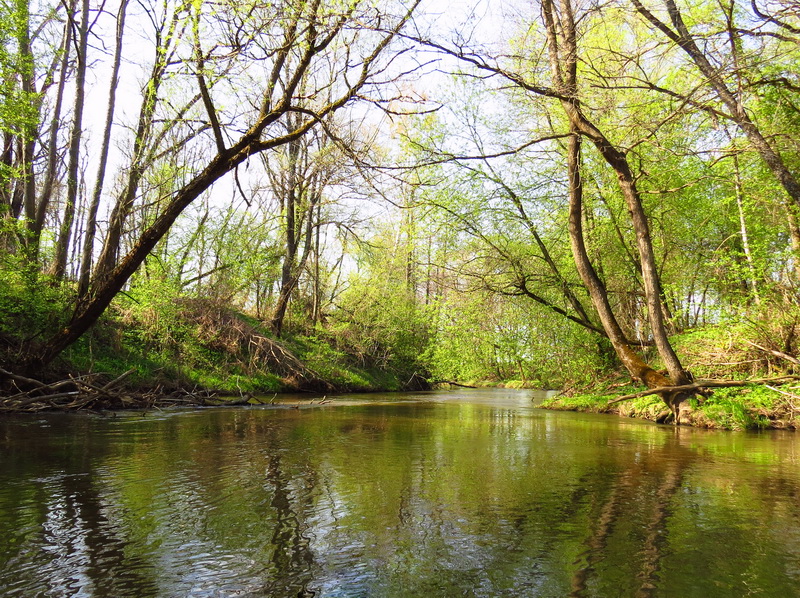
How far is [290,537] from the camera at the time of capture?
3404mm

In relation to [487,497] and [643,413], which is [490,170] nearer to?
[643,413]

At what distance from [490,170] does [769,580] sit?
11.8 m

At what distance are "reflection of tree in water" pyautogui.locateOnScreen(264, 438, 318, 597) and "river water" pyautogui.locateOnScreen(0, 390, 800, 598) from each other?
0.05ft

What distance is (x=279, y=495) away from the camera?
4418 mm

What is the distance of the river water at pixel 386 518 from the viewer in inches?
109

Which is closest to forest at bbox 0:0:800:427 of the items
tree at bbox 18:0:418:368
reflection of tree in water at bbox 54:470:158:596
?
tree at bbox 18:0:418:368

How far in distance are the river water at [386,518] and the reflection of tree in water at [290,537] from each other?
0.02 metres

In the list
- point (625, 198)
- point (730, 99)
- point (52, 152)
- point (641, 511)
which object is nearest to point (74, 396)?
point (52, 152)

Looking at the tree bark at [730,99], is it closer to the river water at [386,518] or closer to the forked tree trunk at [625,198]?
the forked tree trunk at [625,198]

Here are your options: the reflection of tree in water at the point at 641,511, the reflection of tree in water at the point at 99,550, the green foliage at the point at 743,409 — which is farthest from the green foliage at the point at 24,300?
the green foliage at the point at 743,409

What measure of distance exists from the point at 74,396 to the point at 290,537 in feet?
30.3

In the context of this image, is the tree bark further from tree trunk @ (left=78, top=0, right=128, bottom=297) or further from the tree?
tree trunk @ (left=78, top=0, right=128, bottom=297)

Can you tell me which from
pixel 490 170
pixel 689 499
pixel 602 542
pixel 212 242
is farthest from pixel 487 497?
pixel 212 242

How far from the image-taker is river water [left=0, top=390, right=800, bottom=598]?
2773mm
